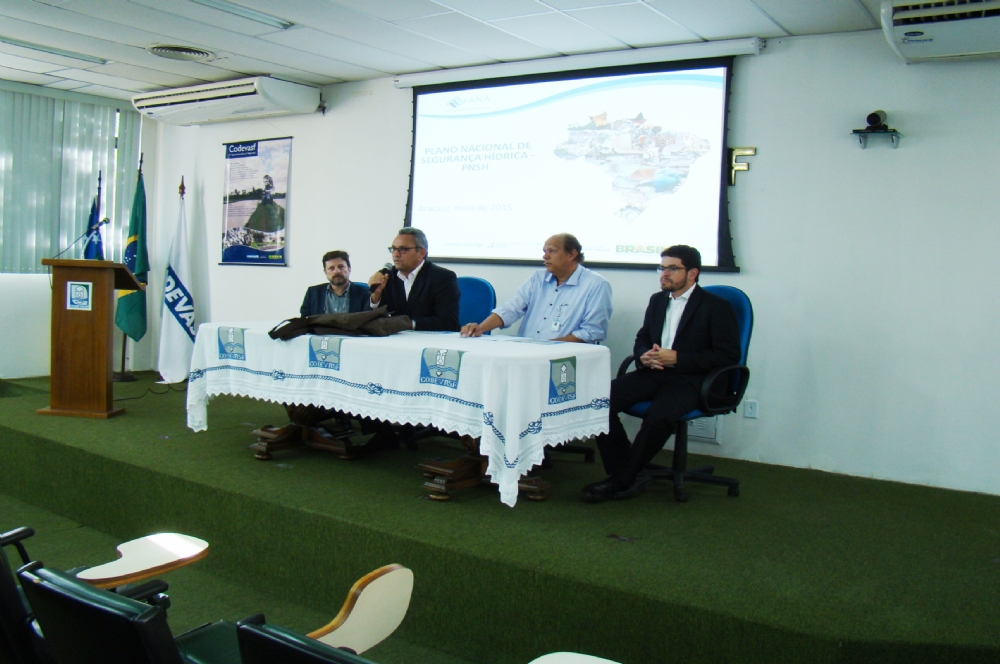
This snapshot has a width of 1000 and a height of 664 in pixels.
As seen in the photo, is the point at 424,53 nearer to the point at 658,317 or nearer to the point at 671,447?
the point at 658,317

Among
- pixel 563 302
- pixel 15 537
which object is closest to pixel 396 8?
pixel 563 302

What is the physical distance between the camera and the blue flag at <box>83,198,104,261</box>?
635 centimetres

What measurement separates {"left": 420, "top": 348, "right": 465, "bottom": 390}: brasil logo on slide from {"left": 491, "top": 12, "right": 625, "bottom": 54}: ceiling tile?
2.00m

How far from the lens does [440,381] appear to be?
3045 millimetres

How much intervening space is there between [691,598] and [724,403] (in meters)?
1.34

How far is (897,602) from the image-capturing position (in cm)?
226

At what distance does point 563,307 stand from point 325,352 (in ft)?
4.10

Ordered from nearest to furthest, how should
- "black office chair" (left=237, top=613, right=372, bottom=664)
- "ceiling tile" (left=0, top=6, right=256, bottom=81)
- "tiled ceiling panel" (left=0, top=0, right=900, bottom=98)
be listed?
"black office chair" (left=237, top=613, right=372, bottom=664), "tiled ceiling panel" (left=0, top=0, right=900, bottom=98), "ceiling tile" (left=0, top=6, right=256, bottom=81)

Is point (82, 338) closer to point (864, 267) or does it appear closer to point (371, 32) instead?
point (371, 32)

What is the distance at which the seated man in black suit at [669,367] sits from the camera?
327cm

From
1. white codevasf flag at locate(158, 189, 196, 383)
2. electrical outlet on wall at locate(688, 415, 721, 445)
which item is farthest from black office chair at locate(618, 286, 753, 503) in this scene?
white codevasf flag at locate(158, 189, 196, 383)

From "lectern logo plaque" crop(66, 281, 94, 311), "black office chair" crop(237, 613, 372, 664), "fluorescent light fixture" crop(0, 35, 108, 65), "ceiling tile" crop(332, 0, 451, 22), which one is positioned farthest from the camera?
"fluorescent light fixture" crop(0, 35, 108, 65)

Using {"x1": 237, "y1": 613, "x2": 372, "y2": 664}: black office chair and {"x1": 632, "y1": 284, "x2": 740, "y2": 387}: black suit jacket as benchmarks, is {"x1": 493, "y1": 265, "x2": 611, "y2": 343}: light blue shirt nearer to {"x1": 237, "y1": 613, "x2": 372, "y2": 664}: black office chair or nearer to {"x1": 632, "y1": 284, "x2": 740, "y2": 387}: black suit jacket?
{"x1": 632, "y1": 284, "x2": 740, "y2": 387}: black suit jacket

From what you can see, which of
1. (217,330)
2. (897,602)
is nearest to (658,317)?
(897,602)
